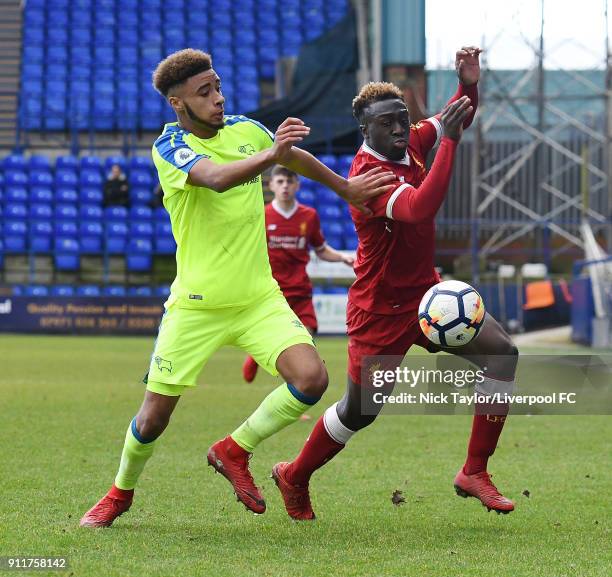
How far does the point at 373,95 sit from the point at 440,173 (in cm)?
101

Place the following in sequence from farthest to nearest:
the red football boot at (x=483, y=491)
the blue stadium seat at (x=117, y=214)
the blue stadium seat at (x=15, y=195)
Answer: the blue stadium seat at (x=15, y=195) < the blue stadium seat at (x=117, y=214) < the red football boot at (x=483, y=491)

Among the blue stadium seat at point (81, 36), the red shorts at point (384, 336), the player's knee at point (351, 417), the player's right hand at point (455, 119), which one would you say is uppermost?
the blue stadium seat at point (81, 36)

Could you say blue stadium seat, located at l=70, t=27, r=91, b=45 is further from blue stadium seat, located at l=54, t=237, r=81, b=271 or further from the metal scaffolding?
the metal scaffolding

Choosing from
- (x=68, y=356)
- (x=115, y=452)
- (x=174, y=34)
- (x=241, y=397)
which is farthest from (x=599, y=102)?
(x=115, y=452)

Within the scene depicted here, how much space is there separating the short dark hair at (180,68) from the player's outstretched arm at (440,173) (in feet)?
4.00

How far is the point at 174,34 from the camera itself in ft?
96.2

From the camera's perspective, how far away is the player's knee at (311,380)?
5.52m

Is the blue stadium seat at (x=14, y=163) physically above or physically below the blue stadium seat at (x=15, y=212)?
above

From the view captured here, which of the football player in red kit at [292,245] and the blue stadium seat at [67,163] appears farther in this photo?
the blue stadium seat at [67,163]

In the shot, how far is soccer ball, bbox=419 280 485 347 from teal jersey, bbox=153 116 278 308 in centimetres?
88

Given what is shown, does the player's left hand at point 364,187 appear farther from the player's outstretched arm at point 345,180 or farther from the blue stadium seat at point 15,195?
the blue stadium seat at point 15,195

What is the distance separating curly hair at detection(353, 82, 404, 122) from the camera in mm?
5961

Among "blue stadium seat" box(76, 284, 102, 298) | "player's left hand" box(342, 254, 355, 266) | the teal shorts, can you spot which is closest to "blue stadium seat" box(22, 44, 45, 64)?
"blue stadium seat" box(76, 284, 102, 298)

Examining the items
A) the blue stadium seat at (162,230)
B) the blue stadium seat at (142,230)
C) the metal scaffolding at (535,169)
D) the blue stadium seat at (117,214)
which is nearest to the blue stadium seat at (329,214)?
the metal scaffolding at (535,169)
